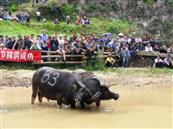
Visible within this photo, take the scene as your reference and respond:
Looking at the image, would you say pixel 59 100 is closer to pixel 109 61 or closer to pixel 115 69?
pixel 115 69

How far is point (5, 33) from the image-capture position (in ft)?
113

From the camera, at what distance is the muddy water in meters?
15.6

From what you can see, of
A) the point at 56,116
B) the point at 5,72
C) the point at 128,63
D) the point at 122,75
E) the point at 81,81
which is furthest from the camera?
the point at 128,63

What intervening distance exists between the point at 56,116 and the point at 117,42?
14.5m

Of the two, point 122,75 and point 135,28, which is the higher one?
point 135,28

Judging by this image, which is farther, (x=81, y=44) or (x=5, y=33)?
(x=5, y=33)

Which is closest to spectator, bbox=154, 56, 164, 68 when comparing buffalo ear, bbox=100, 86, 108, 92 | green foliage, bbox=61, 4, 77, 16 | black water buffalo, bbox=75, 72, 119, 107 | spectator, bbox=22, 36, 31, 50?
spectator, bbox=22, 36, 31, 50

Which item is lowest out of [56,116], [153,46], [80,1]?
[56,116]

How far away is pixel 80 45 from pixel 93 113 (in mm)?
11491

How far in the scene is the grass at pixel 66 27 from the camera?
36.1m

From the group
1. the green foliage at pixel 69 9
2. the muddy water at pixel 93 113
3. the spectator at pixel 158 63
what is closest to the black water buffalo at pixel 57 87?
the muddy water at pixel 93 113

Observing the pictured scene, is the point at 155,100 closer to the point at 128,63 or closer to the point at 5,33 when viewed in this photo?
the point at 128,63

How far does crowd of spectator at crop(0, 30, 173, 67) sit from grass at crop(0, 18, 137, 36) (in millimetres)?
6538

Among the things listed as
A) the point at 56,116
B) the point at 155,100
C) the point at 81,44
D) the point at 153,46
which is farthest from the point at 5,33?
the point at 56,116
